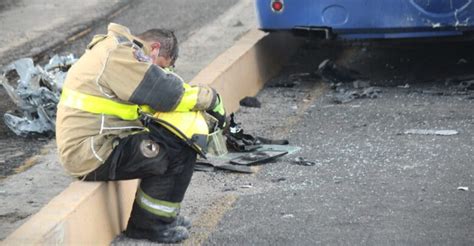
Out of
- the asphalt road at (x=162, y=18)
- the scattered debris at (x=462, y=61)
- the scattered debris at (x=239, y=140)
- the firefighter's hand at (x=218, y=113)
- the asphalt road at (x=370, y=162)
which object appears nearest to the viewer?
the asphalt road at (x=370, y=162)

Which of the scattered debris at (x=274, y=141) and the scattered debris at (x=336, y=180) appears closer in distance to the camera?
the scattered debris at (x=336, y=180)

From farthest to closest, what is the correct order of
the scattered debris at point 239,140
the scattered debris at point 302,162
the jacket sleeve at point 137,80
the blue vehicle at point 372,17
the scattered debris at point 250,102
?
the scattered debris at point 250,102 < the blue vehicle at point 372,17 < the scattered debris at point 239,140 < the scattered debris at point 302,162 < the jacket sleeve at point 137,80

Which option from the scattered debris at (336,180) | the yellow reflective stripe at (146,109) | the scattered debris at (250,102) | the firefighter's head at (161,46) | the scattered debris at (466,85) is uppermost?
the firefighter's head at (161,46)

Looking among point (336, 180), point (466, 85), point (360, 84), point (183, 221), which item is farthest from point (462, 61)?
point (183, 221)

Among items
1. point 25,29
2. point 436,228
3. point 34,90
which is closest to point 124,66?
point 436,228

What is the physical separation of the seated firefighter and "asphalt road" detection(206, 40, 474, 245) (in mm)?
390

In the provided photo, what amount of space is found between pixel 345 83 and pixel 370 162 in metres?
2.76

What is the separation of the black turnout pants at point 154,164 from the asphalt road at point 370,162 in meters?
0.38

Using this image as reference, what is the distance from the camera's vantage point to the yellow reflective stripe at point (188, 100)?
224 inches

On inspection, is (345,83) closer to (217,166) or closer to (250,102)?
(250,102)

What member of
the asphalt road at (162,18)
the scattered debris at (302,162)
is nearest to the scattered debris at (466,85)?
the asphalt road at (162,18)

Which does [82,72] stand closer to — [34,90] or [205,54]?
[34,90]

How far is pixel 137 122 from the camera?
5.75 m

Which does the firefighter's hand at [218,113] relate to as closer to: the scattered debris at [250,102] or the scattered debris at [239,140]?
the scattered debris at [239,140]
